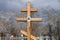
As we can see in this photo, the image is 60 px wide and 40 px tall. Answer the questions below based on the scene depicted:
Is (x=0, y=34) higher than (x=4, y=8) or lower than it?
lower

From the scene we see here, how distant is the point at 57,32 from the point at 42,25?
0.44 meters

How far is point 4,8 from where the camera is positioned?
651 cm

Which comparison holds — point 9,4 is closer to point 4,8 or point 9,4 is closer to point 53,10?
point 4,8

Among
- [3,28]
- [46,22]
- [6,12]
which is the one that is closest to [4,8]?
[6,12]

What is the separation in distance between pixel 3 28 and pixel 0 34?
439 millimetres

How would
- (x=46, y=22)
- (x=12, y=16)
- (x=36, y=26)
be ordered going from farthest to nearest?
(x=12, y=16) < (x=46, y=22) < (x=36, y=26)

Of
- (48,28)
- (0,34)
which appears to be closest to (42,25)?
(48,28)

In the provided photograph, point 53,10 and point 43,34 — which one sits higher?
point 53,10

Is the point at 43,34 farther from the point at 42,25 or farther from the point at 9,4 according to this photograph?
the point at 9,4

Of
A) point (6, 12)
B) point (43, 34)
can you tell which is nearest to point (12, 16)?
point (6, 12)

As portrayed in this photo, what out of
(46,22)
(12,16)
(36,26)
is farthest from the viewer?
(12,16)

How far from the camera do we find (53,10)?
619 centimetres

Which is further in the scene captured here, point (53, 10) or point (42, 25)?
point (53, 10)

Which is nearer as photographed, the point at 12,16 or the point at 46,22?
the point at 46,22
